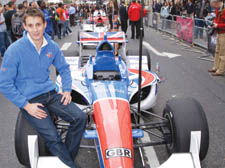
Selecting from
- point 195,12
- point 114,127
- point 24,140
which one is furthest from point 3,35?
point 195,12

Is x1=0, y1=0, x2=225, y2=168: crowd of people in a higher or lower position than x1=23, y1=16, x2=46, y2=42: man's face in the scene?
lower

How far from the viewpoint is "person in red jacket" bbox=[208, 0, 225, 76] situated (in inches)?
269

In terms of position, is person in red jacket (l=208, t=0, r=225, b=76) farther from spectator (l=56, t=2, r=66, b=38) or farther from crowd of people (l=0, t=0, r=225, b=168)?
spectator (l=56, t=2, r=66, b=38)

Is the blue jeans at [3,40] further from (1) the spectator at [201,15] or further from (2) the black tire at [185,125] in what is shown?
(2) the black tire at [185,125]

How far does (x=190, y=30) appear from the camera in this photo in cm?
1181

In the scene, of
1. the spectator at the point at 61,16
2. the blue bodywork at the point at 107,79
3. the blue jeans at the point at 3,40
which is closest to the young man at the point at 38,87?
the blue bodywork at the point at 107,79

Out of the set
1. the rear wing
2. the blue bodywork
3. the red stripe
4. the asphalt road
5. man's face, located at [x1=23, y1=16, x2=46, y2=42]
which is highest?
man's face, located at [x1=23, y1=16, x2=46, y2=42]

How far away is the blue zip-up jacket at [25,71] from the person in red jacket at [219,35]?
5.20 metres

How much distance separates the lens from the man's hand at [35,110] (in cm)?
266

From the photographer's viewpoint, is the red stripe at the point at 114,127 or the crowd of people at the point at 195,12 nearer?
the red stripe at the point at 114,127

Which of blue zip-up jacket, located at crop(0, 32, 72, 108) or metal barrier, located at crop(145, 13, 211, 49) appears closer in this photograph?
blue zip-up jacket, located at crop(0, 32, 72, 108)

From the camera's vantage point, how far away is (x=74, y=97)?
Answer: 445cm

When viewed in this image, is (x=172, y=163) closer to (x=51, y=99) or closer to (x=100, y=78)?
(x=51, y=99)

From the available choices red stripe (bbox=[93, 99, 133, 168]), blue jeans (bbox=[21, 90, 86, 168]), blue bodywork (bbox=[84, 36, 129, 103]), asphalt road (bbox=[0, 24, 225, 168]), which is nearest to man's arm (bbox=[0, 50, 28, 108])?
blue jeans (bbox=[21, 90, 86, 168])
